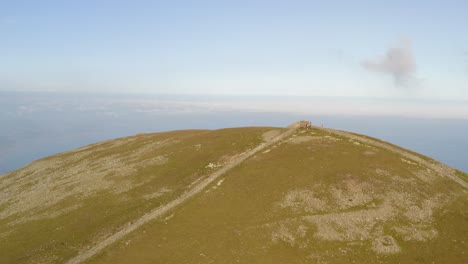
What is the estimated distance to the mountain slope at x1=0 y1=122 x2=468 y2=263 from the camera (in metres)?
43.2

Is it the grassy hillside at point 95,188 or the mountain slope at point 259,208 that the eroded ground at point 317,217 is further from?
the grassy hillside at point 95,188

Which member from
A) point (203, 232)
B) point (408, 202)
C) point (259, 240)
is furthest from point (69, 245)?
point (408, 202)

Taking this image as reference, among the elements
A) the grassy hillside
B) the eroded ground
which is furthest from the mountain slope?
the grassy hillside

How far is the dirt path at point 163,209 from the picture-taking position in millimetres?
43969

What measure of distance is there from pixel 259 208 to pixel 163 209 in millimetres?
15902

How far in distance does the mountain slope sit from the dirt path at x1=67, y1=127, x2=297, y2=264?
61 centimetres

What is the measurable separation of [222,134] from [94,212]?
4641 cm

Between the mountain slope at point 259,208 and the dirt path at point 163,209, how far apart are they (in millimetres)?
607

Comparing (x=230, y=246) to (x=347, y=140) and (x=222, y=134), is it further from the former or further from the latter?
(x=222, y=134)

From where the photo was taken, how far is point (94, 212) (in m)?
59.3

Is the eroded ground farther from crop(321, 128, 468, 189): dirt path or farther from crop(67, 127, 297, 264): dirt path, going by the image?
crop(321, 128, 468, 189): dirt path

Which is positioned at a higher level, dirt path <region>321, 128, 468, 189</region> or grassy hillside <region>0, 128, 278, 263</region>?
dirt path <region>321, 128, 468, 189</region>

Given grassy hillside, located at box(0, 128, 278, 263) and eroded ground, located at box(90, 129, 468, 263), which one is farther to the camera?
grassy hillside, located at box(0, 128, 278, 263)

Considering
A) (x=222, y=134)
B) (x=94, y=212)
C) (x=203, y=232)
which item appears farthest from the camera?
(x=222, y=134)
